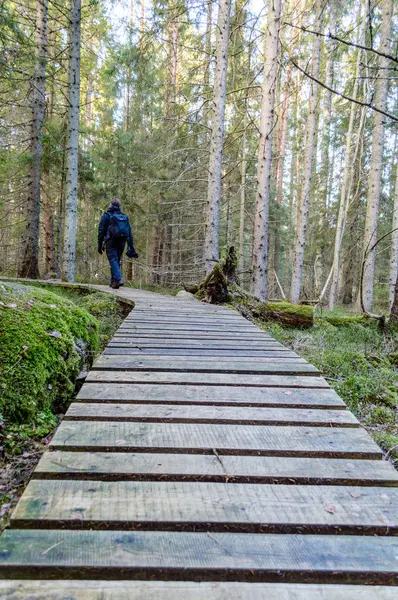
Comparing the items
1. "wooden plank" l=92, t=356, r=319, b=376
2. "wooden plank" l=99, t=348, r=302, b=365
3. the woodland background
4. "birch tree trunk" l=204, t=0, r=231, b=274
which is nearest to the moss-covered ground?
"wooden plank" l=92, t=356, r=319, b=376

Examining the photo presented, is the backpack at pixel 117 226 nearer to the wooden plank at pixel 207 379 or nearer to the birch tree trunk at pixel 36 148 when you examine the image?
the birch tree trunk at pixel 36 148

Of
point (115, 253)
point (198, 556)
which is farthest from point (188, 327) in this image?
point (115, 253)

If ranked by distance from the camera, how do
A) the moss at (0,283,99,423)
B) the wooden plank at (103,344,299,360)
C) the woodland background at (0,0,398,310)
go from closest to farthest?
the moss at (0,283,99,423) → the wooden plank at (103,344,299,360) → the woodland background at (0,0,398,310)

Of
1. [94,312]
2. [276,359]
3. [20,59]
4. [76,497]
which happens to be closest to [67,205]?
[20,59]

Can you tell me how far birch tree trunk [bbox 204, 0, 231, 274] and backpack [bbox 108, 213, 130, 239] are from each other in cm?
282

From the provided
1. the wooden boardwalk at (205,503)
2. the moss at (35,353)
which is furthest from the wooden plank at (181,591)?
the moss at (35,353)

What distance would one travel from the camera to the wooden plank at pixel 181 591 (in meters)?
1.01

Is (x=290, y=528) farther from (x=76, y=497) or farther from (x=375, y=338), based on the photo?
(x=375, y=338)

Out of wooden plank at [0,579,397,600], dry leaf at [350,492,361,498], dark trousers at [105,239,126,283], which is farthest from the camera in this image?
dark trousers at [105,239,126,283]

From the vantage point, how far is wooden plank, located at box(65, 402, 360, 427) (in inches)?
78.8

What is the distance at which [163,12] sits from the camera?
37.1ft

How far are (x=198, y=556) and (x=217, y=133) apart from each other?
36.6 ft

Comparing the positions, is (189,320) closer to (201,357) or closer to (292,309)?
(201,357)

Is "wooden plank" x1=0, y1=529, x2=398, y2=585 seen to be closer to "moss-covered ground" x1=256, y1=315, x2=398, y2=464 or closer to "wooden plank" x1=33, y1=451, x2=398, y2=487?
"wooden plank" x1=33, y1=451, x2=398, y2=487
